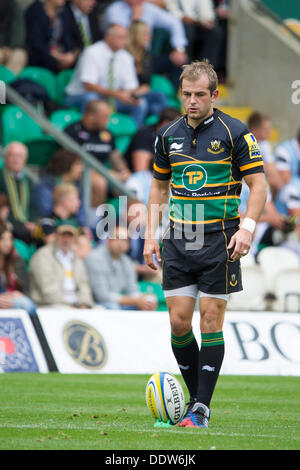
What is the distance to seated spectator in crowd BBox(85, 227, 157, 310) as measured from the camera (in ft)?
40.2

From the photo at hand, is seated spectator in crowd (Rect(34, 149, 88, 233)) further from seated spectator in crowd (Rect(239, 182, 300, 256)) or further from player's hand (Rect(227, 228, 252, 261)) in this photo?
player's hand (Rect(227, 228, 252, 261))

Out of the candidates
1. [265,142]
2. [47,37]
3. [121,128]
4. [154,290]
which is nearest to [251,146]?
[154,290]

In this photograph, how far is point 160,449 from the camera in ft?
17.6

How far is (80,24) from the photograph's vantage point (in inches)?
615

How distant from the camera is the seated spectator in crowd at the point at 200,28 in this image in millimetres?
17328

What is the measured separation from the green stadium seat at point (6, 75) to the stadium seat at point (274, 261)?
14.6 ft

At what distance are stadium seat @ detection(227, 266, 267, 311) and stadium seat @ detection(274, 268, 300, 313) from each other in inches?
7.5

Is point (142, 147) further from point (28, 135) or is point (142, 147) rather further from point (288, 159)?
point (288, 159)

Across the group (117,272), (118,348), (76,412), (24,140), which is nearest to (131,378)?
(118,348)

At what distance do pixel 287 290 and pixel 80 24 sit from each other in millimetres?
5655

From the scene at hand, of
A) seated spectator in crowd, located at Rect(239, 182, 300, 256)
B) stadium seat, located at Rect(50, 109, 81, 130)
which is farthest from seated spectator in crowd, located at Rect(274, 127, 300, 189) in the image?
stadium seat, located at Rect(50, 109, 81, 130)

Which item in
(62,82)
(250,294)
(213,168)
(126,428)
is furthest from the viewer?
(62,82)

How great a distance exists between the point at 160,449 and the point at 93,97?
9.98m

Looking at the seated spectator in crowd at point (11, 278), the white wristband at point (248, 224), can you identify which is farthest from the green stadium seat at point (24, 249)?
the white wristband at point (248, 224)
